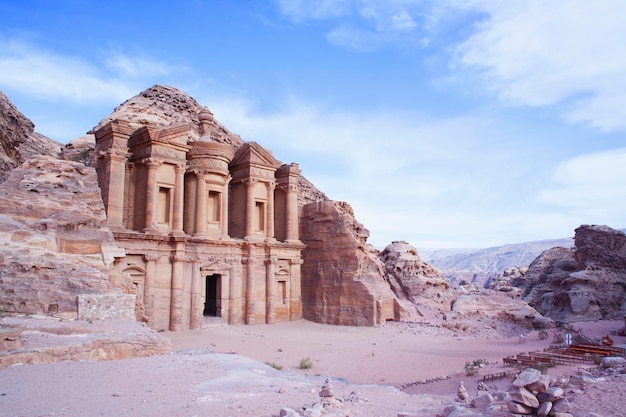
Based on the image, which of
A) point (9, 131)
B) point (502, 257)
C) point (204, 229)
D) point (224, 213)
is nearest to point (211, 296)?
point (204, 229)

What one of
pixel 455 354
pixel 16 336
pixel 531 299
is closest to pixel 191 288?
pixel 455 354

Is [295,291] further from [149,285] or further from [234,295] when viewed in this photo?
[149,285]

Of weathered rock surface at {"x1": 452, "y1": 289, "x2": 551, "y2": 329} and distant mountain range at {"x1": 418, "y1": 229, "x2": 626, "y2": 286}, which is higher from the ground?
distant mountain range at {"x1": 418, "y1": 229, "x2": 626, "y2": 286}

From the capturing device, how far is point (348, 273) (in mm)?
28219

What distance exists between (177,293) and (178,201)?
193 inches

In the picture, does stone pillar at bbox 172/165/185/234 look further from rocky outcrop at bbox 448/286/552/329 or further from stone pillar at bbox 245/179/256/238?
rocky outcrop at bbox 448/286/552/329

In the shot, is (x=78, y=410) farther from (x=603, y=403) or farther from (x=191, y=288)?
(x=191, y=288)

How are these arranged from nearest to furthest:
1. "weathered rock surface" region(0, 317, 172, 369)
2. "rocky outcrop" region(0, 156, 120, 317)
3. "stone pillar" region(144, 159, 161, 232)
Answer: "weathered rock surface" region(0, 317, 172, 369), "rocky outcrop" region(0, 156, 120, 317), "stone pillar" region(144, 159, 161, 232)

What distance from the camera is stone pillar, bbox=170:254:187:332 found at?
23316 mm

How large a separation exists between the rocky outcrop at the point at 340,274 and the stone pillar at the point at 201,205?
7.66m

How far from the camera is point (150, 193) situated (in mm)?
24078

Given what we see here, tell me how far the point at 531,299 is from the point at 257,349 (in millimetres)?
29369

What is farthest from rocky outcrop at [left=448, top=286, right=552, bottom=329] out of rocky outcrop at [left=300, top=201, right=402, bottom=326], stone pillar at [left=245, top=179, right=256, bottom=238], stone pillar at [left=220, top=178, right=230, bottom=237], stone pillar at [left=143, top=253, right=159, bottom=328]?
stone pillar at [left=143, top=253, right=159, bottom=328]

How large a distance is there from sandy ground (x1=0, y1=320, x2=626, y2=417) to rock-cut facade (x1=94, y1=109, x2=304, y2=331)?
434cm
